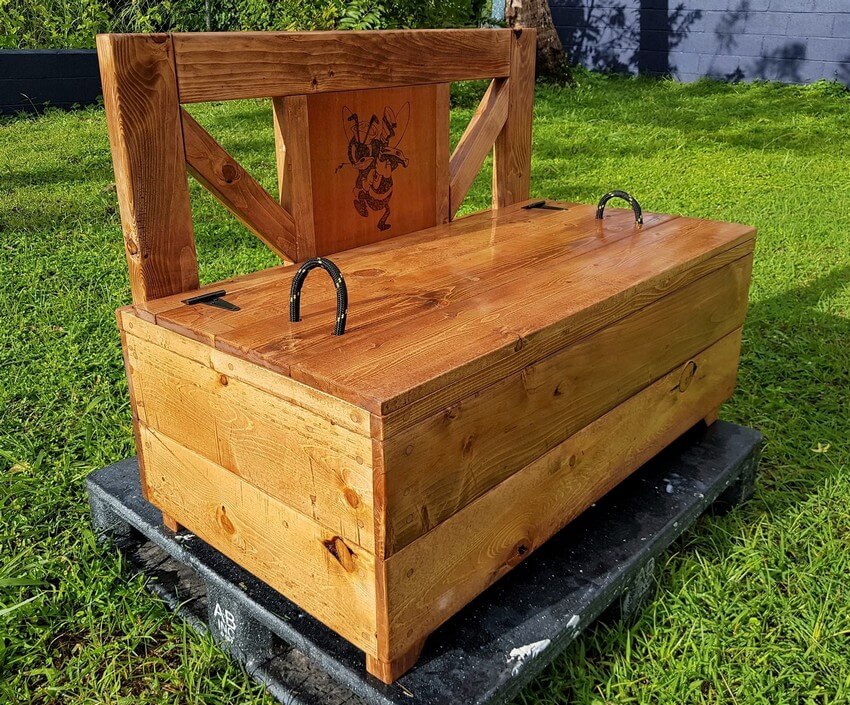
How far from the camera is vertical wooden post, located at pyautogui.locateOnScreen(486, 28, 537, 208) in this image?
9.52 ft

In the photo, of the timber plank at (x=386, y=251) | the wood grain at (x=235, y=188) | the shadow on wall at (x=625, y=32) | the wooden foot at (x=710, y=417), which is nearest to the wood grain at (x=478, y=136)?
the timber plank at (x=386, y=251)

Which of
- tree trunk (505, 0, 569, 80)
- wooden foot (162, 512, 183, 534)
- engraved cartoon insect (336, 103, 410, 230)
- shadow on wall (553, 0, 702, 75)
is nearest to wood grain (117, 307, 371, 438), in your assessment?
wooden foot (162, 512, 183, 534)

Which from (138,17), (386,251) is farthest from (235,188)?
(138,17)

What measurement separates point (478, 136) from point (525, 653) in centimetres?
178

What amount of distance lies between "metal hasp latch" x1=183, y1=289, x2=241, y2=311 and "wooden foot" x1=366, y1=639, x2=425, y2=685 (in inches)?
31.6

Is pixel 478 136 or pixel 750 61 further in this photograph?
pixel 750 61

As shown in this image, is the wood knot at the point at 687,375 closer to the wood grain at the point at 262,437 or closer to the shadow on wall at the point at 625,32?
the wood grain at the point at 262,437

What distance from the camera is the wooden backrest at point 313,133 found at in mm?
1914

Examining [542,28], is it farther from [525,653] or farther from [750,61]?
[525,653]

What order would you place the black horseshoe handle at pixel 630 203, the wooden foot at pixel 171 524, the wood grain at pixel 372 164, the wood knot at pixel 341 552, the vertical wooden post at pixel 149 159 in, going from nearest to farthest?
the wood knot at pixel 341 552 < the vertical wooden post at pixel 149 159 < the wooden foot at pixel 171 524 < the wood grain at pixel 372 164 < the black horseshoe handle at pixel 630 203

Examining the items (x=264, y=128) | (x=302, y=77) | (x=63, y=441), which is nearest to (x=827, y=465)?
(x=302, y=77)

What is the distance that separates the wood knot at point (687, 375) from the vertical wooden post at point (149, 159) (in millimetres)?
1340

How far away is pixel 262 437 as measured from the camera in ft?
5.51

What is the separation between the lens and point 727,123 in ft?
28.2
